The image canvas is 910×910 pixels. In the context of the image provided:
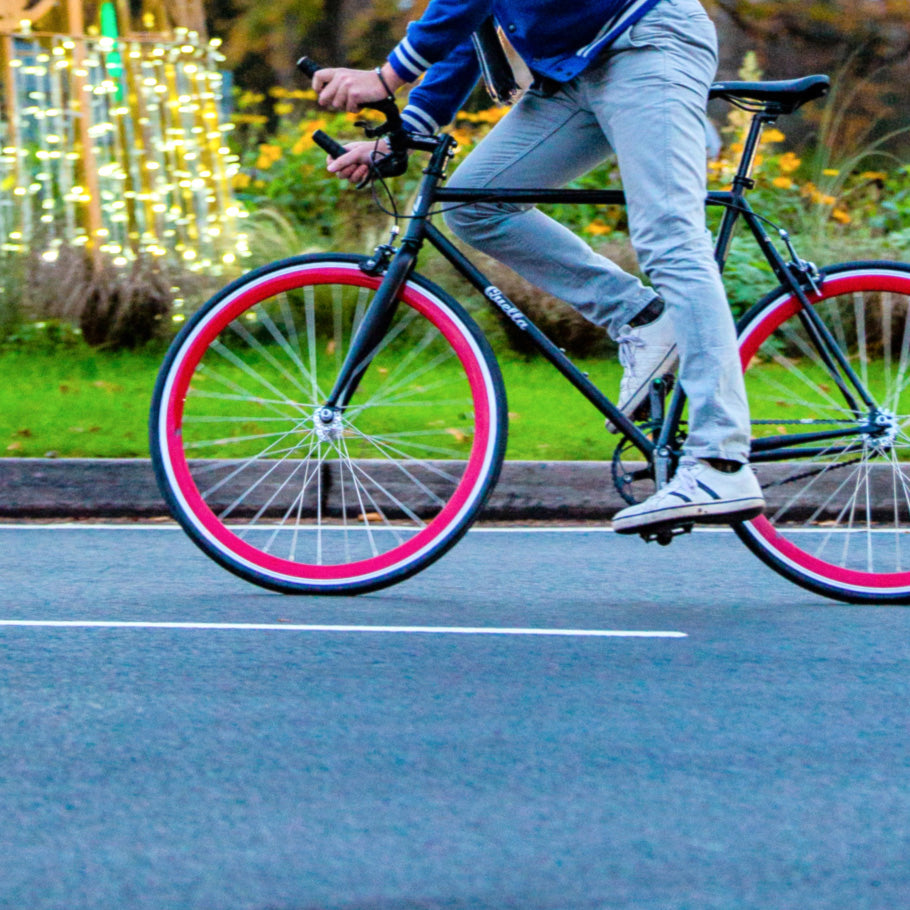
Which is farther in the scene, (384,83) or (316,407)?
(316,407)

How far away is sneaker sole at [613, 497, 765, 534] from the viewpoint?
156 inches

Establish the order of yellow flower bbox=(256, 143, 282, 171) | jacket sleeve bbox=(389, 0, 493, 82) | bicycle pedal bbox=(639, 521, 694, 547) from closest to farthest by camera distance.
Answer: jacket sleeve bbox=(389, 0, 493, 82), bicycle pedal bbox=(639, 521, 694, 547), yellow flower bbox=(256, 143, 282, 171)

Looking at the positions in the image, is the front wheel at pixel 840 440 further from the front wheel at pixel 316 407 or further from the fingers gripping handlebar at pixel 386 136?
the fingers gripping handlebar at pixel 386 136

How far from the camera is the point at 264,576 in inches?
172

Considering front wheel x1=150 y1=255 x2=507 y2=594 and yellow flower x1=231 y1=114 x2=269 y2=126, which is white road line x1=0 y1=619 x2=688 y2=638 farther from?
yellow flower x1=231 y1=114 x2=269 y2=126

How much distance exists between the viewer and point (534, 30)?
3.94 m

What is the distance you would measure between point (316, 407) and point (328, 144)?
2.20 ft

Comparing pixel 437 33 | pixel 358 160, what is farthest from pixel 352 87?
pixel 358 160

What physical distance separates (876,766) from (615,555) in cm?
227

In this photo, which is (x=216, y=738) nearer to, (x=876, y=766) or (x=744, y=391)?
(x=876, y=766)

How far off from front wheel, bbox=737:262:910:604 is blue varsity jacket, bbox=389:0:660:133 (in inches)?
31.9

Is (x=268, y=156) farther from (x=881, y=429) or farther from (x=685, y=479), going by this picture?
(x=685, y=479)

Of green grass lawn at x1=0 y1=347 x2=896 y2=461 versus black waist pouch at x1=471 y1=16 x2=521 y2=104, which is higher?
black waist pouch at x1=471 y1=16 x2=521 y2=104

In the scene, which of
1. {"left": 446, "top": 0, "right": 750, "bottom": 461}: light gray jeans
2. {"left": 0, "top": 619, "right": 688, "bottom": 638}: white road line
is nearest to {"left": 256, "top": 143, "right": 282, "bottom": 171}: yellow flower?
{"left": 446, "top": 0, "right": 750, "bottom": 461}: light gray jeans
